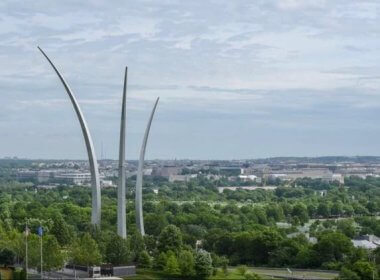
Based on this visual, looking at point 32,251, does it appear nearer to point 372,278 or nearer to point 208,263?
point 208,263

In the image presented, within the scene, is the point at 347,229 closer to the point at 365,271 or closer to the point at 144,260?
the point at 144,260

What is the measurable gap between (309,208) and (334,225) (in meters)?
19.8

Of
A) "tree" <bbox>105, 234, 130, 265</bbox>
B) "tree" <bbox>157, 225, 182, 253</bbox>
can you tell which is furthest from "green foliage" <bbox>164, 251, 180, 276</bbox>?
"tree" <bbox>157, 225, 182, 253</bbox>

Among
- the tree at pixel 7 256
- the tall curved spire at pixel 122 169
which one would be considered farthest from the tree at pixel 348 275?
the tree at pixel 7 256

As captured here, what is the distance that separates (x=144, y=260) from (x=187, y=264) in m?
4.97

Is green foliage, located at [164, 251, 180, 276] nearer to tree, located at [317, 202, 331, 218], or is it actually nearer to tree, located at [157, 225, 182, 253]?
tree, located at [157, 225, 182, 253]

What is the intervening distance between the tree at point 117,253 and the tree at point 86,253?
1498 mm

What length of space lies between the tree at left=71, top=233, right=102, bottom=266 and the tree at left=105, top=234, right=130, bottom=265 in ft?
4.92

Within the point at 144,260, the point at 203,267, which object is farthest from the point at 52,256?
the point at 203,267

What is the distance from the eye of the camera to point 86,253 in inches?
1816

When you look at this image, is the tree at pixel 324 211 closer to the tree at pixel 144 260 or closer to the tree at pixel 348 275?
the tree at pixel 144 260

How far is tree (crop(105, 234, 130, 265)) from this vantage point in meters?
48.5

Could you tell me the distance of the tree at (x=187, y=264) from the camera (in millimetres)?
45062

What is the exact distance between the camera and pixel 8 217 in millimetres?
73438
